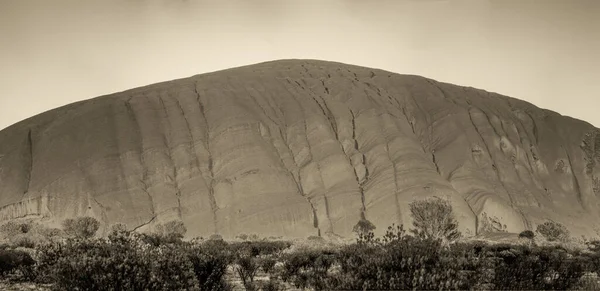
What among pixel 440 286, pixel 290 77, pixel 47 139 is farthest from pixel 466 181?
pixel 440 286

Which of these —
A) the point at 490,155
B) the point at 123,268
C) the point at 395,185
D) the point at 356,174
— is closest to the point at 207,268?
the point at 123,268

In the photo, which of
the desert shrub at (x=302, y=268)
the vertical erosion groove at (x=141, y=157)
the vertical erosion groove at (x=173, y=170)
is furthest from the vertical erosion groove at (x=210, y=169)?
the desert shrub at (x=302, y=268)

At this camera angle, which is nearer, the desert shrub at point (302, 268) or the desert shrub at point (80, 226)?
the desert shrub at point (302, 268)

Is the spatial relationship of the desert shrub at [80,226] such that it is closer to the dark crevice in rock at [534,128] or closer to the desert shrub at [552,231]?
the desert shrub at [552,231]

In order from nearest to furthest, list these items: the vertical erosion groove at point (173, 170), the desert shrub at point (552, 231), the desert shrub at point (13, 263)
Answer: the desert shrub at point (13, 263) → the desert shrub at point (552, 231) → the vertical erosion groove at point (173, 170)

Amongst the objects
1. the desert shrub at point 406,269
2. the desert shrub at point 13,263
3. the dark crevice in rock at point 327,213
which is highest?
the dark crevice in rock at point 327,213

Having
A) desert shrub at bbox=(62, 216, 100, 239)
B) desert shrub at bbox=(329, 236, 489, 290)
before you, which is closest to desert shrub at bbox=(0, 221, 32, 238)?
desert shrub at bbox=(62, 216, 100, 239)

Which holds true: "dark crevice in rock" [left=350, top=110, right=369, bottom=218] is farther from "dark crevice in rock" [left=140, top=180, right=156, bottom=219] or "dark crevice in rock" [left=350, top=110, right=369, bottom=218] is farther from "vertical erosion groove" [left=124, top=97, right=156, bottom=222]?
"dark crevice in rock" [left=140, top=180, right=156, bottom=219]

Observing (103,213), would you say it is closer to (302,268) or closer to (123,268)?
(302,268)
